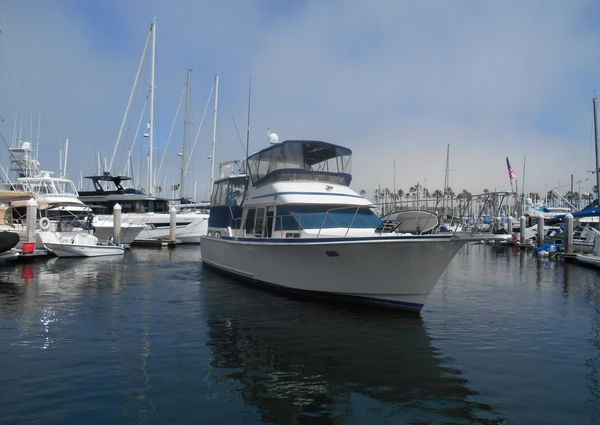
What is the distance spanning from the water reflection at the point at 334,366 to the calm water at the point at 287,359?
0.03 m

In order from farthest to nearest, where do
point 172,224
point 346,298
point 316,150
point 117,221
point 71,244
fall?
point 172,224, point 117,221, point 71,244, point 316,150, point 346,298

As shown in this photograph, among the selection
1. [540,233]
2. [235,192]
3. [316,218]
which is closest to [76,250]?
[235,192]

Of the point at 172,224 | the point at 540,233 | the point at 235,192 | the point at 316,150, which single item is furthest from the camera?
the point at 172,224

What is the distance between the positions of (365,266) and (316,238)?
140 cm

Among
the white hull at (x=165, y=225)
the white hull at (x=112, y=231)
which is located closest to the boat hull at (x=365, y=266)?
the white hull at (x=112, y=231)

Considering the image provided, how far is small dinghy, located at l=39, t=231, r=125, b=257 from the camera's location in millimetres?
25469

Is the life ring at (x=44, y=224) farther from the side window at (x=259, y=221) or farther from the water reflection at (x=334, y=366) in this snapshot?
the water reflection at (x=334, y=366)

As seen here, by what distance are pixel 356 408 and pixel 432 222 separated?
20.7 ft

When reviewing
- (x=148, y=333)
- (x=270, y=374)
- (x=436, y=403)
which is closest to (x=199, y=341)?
(x=148, y=333)

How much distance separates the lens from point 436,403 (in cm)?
638

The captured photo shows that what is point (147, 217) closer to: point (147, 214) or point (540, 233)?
point (147, 214)

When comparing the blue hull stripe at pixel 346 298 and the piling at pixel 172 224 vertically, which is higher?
the piling at pixel 172 224

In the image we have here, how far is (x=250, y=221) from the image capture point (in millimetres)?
15852

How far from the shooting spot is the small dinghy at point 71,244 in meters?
25.5
